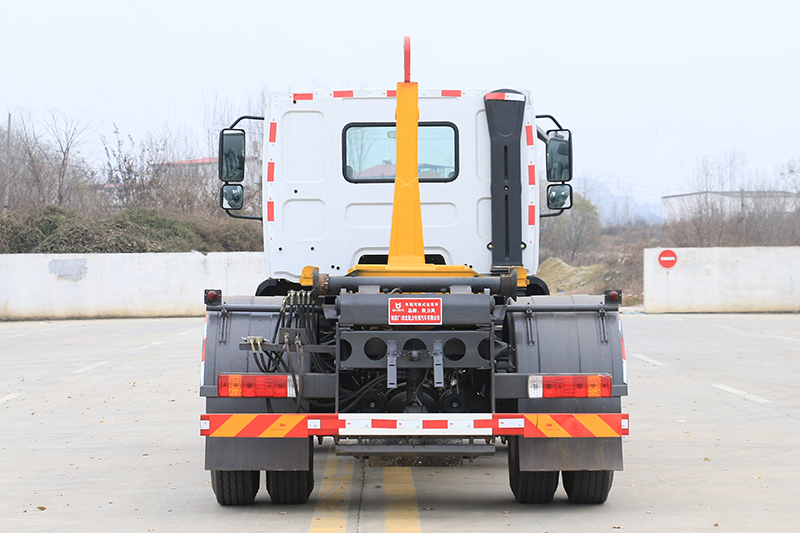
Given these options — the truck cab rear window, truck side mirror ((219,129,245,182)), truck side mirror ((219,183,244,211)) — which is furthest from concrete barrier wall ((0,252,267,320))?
the truck cab rear window

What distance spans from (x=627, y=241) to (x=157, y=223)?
50.4m

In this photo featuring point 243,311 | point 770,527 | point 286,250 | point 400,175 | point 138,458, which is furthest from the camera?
point 138,458

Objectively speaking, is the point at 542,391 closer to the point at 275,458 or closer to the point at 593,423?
the point at 593,423

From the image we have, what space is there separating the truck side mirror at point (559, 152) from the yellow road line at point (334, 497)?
2.87 metres

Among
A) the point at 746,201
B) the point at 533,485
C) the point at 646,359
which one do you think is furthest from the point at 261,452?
the point at 746,201

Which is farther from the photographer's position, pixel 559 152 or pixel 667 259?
pixel 667 259

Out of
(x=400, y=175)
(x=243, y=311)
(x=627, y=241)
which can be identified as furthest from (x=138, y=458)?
(x=627, y=241)

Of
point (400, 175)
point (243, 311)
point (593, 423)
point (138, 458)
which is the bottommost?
point (138, 458)

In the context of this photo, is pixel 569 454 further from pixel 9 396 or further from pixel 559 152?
pixel 9 396

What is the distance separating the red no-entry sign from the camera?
103 ft

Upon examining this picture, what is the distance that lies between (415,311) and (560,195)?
2.49 meters

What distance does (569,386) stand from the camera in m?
6.04

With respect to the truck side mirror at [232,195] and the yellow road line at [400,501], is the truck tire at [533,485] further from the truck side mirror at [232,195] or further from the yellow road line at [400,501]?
the truck side mirror at [232,195]

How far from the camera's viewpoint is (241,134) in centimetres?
809
